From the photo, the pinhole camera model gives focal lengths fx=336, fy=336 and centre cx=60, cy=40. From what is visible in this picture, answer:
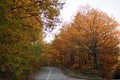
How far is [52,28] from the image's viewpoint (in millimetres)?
18688

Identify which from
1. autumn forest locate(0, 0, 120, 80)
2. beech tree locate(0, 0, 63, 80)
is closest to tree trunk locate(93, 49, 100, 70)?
autumn forest locate(0, 0, 120, 80)

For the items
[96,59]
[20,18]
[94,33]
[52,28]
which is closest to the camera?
[20,18]

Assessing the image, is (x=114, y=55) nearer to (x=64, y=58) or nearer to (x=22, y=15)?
(x=64, y=58)

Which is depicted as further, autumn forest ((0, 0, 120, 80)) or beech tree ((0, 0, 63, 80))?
autumn forest ((0, 0, 120, 80))

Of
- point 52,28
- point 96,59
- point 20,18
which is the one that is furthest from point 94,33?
point 20,18

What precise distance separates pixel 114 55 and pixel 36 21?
41.7 metres

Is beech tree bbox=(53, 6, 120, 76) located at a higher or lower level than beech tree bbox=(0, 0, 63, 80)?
higher

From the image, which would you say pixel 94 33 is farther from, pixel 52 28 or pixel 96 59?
pixel 52 28

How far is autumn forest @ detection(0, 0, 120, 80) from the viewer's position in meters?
16.7

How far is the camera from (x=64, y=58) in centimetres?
A: 9006

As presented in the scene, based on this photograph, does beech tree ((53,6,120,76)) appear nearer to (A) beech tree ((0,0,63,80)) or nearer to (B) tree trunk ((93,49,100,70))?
(B) tree trunk ((93,49,100,70))

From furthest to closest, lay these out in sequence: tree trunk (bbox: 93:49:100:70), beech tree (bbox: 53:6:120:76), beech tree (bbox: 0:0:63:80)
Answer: tree trunk (bbox: 93:49:100:70) < beech tree (bbox: 53:6:120:76) < beech tree (bbox: 0:0:63:80)

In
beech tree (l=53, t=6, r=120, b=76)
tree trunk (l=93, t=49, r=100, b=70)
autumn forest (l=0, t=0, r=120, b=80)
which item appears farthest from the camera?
tree trunk (l=93, t=49, r=100, b=70)

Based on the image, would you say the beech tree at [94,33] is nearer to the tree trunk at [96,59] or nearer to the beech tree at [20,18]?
the tree trunk at [96,59]
